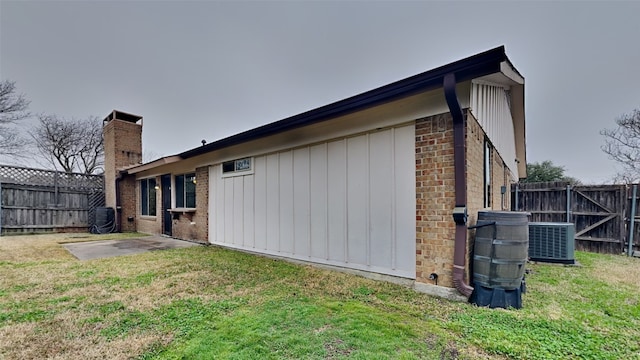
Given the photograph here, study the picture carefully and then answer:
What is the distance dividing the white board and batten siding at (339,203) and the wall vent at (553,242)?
3429 mm

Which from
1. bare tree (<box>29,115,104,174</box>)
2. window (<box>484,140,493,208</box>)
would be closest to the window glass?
window (<box>484,140,493,208</box>)

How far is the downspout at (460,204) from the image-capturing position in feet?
10.2

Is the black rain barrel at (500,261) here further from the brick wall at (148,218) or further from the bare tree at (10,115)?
the bare tree at (10,115)

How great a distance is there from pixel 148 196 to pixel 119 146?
99.2 inches

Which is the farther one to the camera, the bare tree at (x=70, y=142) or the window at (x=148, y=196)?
the bare tree at (x=70, y=142)

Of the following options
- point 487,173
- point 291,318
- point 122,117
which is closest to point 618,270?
point 487,173

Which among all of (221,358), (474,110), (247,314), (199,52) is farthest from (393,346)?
(199,52)

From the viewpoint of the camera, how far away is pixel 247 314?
2.72 meters

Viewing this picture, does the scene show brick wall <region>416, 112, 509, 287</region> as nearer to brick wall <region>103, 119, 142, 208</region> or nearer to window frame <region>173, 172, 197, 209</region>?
window frame <region>173, 172, 197, 209</region>

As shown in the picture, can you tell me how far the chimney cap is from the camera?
11.0 m

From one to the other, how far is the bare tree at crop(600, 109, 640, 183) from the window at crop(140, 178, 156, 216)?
19293 millimetres

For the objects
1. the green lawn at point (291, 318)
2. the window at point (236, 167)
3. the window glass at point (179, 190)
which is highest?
the window at point (236, 167)

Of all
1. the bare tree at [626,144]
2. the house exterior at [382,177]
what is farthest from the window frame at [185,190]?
the bare tree at [626,144]

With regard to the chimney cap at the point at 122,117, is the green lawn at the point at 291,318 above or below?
below
